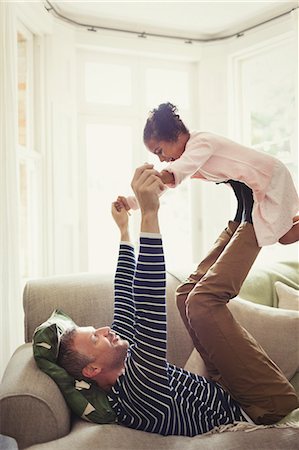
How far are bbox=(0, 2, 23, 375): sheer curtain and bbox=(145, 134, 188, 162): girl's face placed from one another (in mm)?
980

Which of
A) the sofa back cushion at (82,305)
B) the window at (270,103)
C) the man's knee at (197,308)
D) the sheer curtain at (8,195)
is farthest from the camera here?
the window at (270,103)

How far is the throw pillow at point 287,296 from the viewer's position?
8.28 ft

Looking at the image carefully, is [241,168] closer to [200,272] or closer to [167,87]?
[200,272]

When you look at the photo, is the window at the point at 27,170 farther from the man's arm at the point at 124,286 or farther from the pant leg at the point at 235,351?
the pant leg at the point at 235,351

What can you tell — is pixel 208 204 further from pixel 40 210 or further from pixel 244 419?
pixel 244 419

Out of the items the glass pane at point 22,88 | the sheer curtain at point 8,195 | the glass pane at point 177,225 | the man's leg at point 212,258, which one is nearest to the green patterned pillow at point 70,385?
the man's leg at point 212,258

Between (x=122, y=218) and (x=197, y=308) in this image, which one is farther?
(x=122, y=218)

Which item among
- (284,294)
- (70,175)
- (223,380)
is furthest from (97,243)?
(223,380)

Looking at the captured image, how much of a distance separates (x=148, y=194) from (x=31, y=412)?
0.69m

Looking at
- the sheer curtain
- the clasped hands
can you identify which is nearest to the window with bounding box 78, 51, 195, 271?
the sheer curtain

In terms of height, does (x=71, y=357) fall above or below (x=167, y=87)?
below

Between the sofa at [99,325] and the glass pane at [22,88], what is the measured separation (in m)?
1.44

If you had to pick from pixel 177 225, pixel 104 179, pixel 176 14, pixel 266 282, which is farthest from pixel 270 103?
pixel 266 282

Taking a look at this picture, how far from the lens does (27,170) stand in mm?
3494
